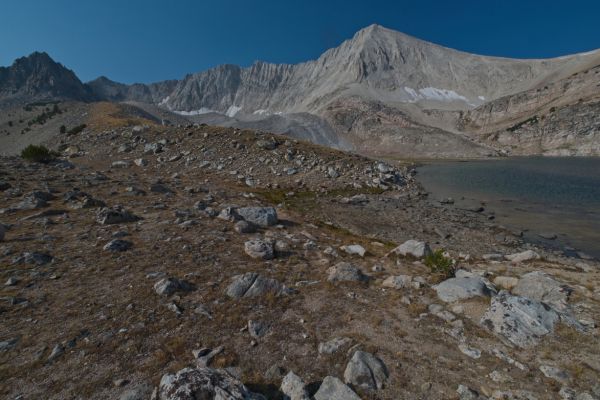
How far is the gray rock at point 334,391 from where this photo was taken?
17.2 feet

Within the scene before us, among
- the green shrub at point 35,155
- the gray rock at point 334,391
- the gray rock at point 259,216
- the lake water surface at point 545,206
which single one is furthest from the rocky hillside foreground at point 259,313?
the green shrub at point 35,155

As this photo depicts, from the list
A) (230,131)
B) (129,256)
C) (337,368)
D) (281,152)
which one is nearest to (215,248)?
(129,256)

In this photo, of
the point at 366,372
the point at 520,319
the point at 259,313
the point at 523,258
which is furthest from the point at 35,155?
the point at 523,258

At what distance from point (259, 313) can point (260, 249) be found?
3771 millimetres

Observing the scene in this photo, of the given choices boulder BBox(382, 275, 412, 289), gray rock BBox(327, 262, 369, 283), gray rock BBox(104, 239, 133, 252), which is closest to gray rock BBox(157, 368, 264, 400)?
gray rock BBox(327, 262, 369, 283)

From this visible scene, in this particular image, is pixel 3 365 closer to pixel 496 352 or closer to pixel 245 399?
pixel 245 399

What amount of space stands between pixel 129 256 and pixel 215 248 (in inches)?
124

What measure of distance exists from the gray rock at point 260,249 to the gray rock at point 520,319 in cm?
740

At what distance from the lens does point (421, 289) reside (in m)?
9.34

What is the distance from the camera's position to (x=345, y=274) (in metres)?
9.81

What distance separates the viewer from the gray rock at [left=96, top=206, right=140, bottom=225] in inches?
516

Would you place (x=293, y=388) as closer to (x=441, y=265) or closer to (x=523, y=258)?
(x=441, y=265)

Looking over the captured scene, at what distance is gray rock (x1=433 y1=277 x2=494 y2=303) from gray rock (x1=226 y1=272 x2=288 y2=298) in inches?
→ 206

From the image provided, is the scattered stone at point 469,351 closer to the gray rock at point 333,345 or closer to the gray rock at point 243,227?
the gray rock at point 333,345
